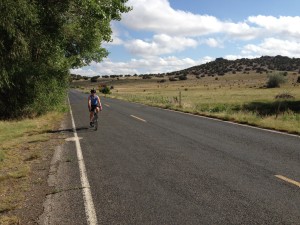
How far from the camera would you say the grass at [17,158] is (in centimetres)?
590

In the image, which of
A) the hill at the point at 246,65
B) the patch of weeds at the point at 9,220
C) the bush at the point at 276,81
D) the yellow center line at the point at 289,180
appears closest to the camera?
the patch of weeds at the point at 9,220

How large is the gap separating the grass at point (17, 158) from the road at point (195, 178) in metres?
1.25

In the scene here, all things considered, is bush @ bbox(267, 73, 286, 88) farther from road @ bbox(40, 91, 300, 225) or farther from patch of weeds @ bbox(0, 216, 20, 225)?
patch of weeds @ bbox(0, 216, 20, 225)

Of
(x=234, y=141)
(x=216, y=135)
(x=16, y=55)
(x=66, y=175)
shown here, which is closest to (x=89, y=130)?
(x=16, y=55)

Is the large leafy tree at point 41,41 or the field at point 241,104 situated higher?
the large leafy tree at point 41,41

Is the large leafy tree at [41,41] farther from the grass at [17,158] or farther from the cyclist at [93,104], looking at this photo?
the cyclist at [93,104]

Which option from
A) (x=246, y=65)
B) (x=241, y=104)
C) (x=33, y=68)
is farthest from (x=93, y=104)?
(x=246, y=65)

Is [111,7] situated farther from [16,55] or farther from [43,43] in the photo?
[16,55]

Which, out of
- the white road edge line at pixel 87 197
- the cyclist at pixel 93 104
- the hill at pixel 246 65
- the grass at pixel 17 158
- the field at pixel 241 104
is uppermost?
the hill at pixel 246 65

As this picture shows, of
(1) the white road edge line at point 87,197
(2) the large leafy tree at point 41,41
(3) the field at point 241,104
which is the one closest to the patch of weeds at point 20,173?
(1) the white road edge line at point 87,197

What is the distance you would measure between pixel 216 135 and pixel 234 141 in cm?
133

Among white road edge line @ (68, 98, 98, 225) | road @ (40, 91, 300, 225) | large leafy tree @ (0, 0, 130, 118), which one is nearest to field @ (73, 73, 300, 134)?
road @ (40, 91, 300, 225)

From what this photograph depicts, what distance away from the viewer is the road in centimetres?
513

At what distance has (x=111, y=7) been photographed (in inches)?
647
